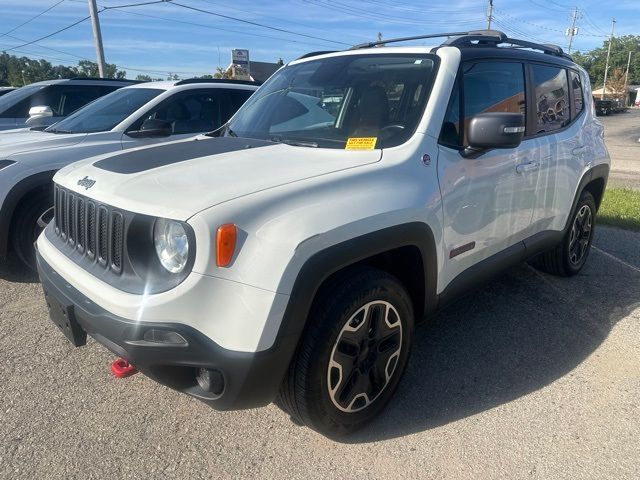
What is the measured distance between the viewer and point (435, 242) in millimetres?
2771

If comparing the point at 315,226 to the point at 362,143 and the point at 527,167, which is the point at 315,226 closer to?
the point at 362,143

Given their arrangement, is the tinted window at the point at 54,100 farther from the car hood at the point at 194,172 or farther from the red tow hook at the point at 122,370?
the red tow hook at the point at 122,370

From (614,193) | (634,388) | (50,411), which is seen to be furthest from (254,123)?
(614,193)

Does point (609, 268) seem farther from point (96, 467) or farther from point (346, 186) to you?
point (96, 467)

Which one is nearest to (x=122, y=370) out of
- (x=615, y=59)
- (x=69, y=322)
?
(x=69, y=322)

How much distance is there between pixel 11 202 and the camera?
14.0ft

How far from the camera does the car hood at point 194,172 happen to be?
2170 mm

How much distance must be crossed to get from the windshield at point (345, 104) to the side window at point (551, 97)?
1.21 meters

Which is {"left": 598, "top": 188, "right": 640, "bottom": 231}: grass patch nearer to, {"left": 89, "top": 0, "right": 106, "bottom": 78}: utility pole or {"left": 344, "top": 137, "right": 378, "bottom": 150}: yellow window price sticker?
{"left": 344, "top": 137, "right": 378, "bottom": 150}: yellow window price sticker

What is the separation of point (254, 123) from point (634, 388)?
9.47 feet

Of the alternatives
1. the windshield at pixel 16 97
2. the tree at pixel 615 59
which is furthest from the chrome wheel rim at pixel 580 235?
the tree at pixel 615 59

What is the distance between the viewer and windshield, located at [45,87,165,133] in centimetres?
555

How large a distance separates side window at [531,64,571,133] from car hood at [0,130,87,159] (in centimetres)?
415

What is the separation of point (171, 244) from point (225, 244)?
27cm
